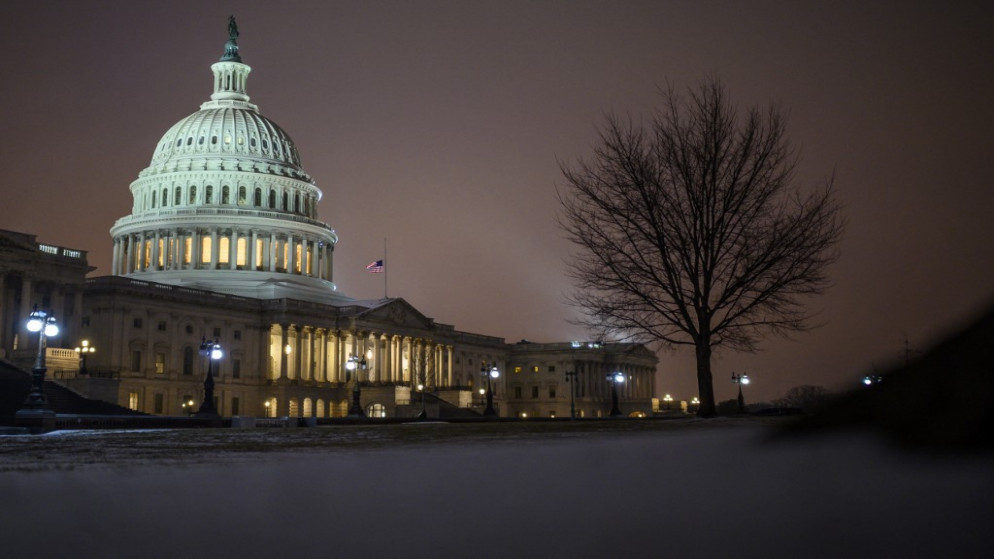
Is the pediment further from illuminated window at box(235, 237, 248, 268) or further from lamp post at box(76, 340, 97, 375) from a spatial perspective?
→ lamp post at box(76, 340, 97, 375)

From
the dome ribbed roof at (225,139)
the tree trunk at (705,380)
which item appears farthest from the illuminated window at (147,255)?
the tree trunk at (705,380)

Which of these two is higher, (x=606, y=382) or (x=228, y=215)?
(x=228, y=215)

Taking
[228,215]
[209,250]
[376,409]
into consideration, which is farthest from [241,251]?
[376,409]

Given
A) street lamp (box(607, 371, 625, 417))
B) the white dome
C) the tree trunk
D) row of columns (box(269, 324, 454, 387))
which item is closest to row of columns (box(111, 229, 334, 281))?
the white dome

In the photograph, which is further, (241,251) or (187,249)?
(241,251)

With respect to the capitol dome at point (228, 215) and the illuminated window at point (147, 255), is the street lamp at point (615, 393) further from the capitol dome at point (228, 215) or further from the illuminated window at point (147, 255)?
the illuminated window at point (147, 255)

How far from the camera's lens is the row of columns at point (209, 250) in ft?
375

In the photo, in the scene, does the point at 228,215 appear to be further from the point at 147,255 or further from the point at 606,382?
the point at 606,382

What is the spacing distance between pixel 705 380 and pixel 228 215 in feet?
312

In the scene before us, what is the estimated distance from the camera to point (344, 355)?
109 metres

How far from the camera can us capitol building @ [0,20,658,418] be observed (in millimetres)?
78688

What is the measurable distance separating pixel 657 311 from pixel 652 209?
348cm

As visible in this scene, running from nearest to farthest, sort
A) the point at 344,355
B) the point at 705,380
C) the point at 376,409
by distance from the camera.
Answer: the point at 705,380 < the point at 376,409 < the point at 344,355

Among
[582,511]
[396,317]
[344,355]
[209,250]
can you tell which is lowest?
[582,511]
